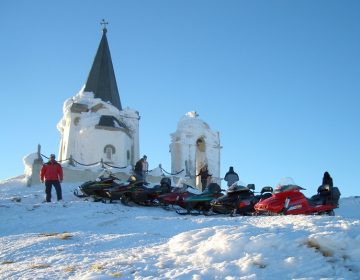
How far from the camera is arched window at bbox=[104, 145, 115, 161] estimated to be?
35.2 meters

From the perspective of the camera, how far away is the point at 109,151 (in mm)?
35438

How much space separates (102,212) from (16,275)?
694cm

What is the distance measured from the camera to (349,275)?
5.48 meters

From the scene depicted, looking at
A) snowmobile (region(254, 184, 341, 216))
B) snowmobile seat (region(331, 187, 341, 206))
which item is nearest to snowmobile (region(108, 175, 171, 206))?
snowmobile (region(254, 184, 341, 216))

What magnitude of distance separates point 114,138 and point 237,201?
931 inches

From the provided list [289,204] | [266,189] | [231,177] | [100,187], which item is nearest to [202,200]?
[266,189]

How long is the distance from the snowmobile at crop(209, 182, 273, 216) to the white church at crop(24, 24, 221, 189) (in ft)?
51.9

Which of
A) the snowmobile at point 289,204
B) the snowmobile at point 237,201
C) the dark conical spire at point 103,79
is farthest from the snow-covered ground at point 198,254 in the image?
the dark conical spire at point 103,79

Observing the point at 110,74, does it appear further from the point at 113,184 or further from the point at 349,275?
the point at 349,275

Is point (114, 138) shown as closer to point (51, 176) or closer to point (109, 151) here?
point (109, 151)

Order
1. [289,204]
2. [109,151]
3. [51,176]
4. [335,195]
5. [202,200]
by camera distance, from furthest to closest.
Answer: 1. [109,151]
2. [51,176]
3. [202,200]
4. [335,195]
5. [289,204]

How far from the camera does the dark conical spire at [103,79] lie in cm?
3962

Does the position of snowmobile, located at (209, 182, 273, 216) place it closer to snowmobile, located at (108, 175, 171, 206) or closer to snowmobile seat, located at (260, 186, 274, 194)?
snowmobile seat, located at (260, 186, 274, 194)

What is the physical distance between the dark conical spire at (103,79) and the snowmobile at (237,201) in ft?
89.2
